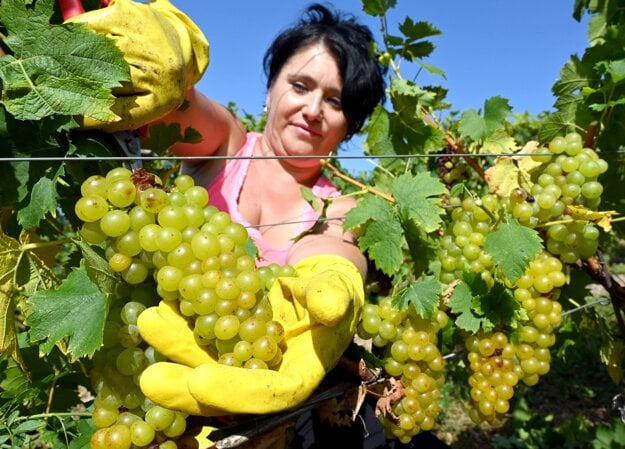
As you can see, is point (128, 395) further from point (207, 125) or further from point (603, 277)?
point (603, 277)

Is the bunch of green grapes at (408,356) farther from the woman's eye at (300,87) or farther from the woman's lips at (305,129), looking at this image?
the woman's eye at (300,87)

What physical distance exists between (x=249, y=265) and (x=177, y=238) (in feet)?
0.47

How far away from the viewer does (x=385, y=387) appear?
1.29 metres

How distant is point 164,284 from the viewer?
891mm

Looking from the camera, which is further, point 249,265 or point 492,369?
point 492,369

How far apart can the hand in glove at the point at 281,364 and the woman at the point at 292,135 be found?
797mm

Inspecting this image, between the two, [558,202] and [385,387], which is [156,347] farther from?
[558,202]

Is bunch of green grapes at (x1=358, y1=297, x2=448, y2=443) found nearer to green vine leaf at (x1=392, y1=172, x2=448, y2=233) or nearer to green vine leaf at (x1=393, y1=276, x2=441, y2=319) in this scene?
green vine leaf at (x1=393, y1=276, x2=441, y2=319)

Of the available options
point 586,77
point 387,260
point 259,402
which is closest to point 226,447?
point 259,402

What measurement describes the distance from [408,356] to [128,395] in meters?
0.67

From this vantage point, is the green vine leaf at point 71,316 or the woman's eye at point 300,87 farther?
the woman's eye at point 300,87

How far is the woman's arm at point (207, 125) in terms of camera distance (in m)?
1.69

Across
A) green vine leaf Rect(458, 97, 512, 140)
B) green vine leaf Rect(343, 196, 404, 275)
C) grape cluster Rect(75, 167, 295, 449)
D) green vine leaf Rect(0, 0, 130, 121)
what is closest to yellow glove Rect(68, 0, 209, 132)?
green vine leaf Rect(0, 0, 130, 121)

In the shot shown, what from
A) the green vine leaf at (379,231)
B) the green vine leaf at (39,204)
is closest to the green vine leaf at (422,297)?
the green vine leaf at (379,231)
